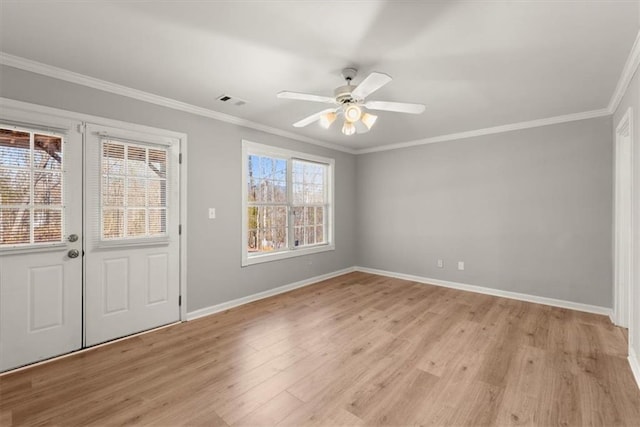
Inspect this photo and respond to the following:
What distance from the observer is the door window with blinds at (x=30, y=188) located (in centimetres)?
226

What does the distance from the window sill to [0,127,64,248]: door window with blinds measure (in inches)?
78.7

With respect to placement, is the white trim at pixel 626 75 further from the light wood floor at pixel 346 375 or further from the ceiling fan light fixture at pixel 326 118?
the light wood floor at pixel 346 375

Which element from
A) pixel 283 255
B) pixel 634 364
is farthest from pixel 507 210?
pixel 283 255

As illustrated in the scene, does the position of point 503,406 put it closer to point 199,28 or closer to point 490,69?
point 490,69

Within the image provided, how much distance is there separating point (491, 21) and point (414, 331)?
108 inches

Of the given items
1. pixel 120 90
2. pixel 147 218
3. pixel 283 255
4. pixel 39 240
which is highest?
pixel 120 90

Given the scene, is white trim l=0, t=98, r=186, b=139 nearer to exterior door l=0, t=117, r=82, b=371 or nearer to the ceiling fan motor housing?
exterior door l=0, t=117, r=82, b=371

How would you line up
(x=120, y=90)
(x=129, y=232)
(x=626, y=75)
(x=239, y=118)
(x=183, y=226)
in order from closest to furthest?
(x=626, y=75), (x=120, y=90), (x=129, y=232), (x=183, y=226), (x=239, y=118)

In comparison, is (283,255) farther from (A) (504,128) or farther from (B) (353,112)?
(A) (504,128)

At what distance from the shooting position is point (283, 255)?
4.43 metres

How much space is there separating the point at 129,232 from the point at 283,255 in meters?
2.10

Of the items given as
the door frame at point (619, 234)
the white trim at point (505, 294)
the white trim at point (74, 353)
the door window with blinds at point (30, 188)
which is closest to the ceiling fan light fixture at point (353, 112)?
the door window with blinds at point (30, 188)

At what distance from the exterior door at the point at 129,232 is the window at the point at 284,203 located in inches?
39.3

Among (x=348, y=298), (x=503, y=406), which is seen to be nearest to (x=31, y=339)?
(x=348, y=298)
